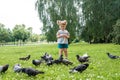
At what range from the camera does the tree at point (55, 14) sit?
57.9 m

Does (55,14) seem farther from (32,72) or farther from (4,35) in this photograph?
(4,35)

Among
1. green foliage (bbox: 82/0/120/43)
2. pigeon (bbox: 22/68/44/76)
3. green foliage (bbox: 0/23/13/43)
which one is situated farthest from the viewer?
green foliage (bbox: 0/23/13/43)

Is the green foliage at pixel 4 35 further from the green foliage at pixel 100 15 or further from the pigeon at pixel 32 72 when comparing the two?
the pigeon at pixel 32 72

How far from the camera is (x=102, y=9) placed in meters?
51.9

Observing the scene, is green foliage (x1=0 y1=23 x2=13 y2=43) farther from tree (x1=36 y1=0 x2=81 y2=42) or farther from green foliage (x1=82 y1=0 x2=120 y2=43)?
green foliage (x1=82 y1=0 x2=120 y2=43)

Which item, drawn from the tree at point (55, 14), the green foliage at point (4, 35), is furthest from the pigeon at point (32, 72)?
the green foliage at point (4, 35)

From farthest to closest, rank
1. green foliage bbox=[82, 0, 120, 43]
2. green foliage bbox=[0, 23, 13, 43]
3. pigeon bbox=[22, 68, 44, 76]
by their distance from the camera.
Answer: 1. green foliage bbox=[0, 23, 13, 43]
2. green foliage bbox=[82, 0, 120, 43]
3. pigeon bbox=[22, 68, 44, 76]

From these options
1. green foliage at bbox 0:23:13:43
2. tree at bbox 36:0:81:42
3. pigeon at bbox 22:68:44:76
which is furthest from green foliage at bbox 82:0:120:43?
green foliage at bbox 0:23:13:43

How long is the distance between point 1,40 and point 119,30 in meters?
84.9

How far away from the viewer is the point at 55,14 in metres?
59.1

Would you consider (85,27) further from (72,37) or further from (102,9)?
(102,9)

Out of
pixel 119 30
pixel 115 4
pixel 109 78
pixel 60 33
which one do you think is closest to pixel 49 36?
pixel 115 4

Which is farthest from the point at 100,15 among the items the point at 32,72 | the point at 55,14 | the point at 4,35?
the point at 4,35

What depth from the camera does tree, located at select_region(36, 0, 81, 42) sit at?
2280 inches
